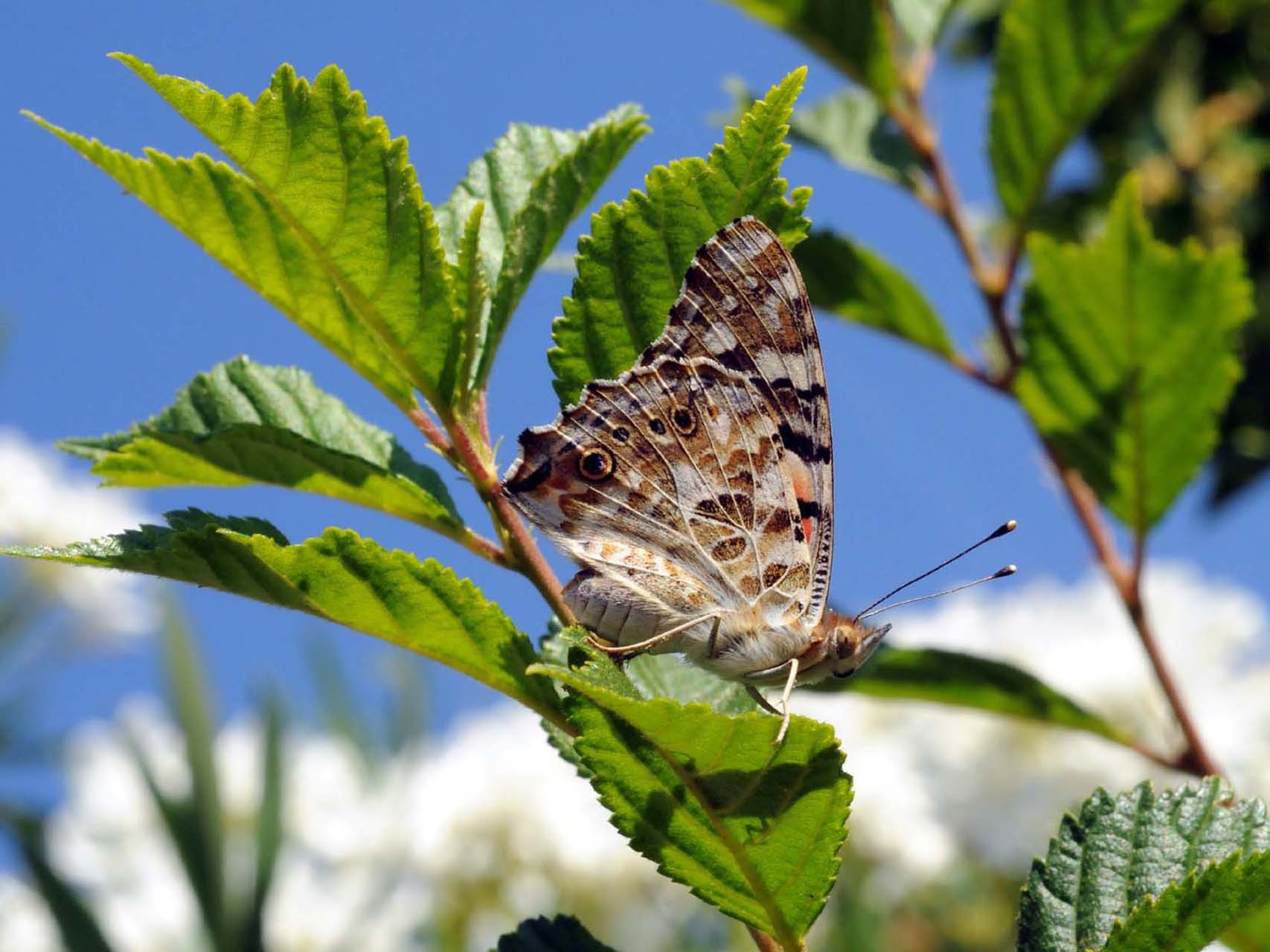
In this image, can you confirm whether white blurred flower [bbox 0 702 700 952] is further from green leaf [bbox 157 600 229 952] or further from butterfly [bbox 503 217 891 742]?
butterfly [bbox 503 217 891 742]

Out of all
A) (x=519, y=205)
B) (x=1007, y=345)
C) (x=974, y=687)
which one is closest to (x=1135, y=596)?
(x=974, y=687)

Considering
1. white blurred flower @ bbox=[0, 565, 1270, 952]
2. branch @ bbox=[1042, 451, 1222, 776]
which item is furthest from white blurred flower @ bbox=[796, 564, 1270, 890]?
branch @ bbox=[1042, 451, 1222, 776]

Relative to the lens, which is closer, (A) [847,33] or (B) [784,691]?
(B) [784,691]

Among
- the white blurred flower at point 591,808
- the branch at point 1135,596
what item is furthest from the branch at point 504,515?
the white blurred flower at point 591,808

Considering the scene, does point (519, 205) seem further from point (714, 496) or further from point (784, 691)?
point (784, 691)

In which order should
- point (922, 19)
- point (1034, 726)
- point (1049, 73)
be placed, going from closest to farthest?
point (1049, 73), point (922, 19), point (1034, 726)

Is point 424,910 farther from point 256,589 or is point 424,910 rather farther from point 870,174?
point 256,589

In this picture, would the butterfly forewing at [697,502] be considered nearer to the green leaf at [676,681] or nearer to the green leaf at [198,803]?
the green leaf at [676,681]
